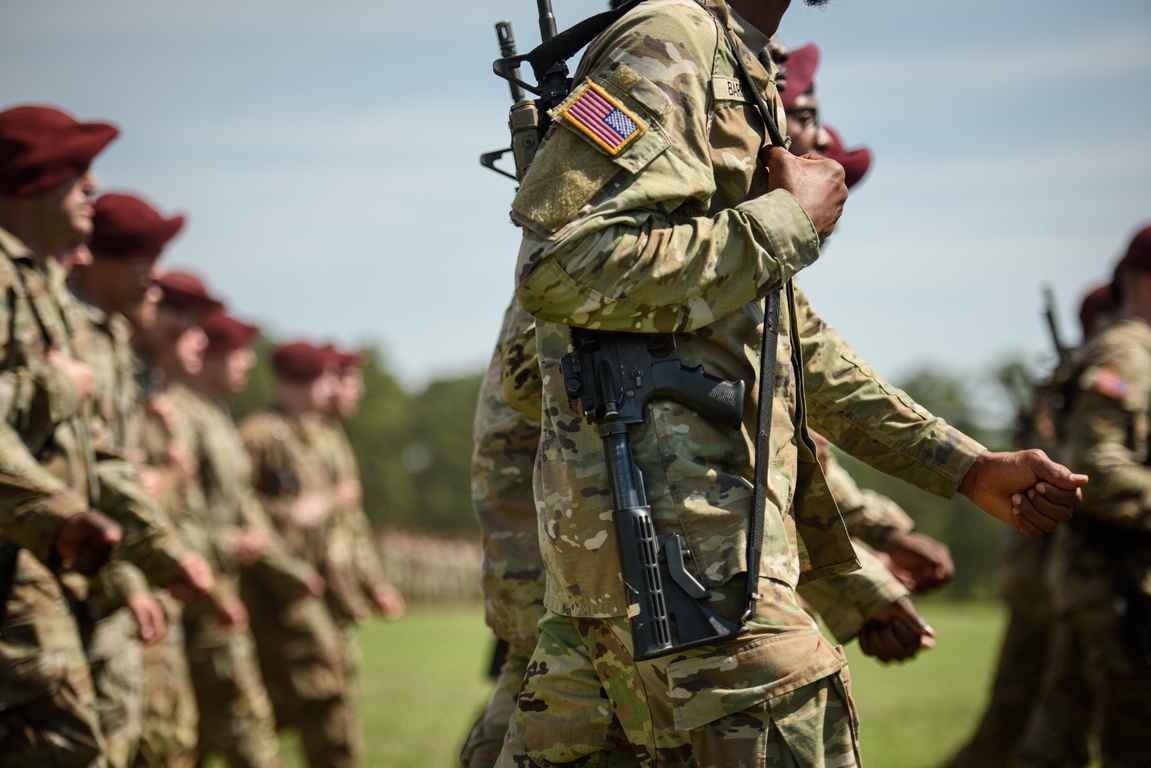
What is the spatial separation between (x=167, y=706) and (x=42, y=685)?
7.86 feet

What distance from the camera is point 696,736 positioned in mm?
2230

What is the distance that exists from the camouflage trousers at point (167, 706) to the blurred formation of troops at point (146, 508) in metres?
0.01

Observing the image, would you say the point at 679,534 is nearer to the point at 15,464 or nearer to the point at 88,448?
the point at 15,464

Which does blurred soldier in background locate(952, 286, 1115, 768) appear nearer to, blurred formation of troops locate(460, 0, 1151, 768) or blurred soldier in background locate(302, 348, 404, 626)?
blurred formation of troops locate(460, 0, 1151, 768)

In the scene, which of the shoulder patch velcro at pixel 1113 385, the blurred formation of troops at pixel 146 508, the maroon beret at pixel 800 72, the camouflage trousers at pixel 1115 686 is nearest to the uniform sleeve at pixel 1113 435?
the shoulder patch velcro at pixel 1113 385

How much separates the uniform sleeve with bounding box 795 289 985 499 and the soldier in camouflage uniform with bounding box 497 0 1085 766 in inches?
12.0

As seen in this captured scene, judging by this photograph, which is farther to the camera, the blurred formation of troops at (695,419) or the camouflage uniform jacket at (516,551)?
the camouflage uniform jacket at (516,551)

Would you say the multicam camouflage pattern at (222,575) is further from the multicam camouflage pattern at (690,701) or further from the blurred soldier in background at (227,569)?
the multicam camouflage pattern at (690,701)

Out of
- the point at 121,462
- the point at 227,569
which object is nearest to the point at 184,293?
the point at 227,569

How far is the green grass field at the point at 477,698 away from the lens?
782 centimetres

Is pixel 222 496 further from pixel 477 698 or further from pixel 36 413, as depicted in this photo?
pixel 477 698

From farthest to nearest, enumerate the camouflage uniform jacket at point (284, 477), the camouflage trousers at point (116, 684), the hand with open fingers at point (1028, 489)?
1. the camouflage uniform jacket at point (284, 477)
2. the camouflage trousers at point (116, 684)
3. the hand with open fingers at point (1028, 489)

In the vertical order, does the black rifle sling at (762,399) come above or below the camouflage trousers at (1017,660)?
above

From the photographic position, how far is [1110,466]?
16.6ft
